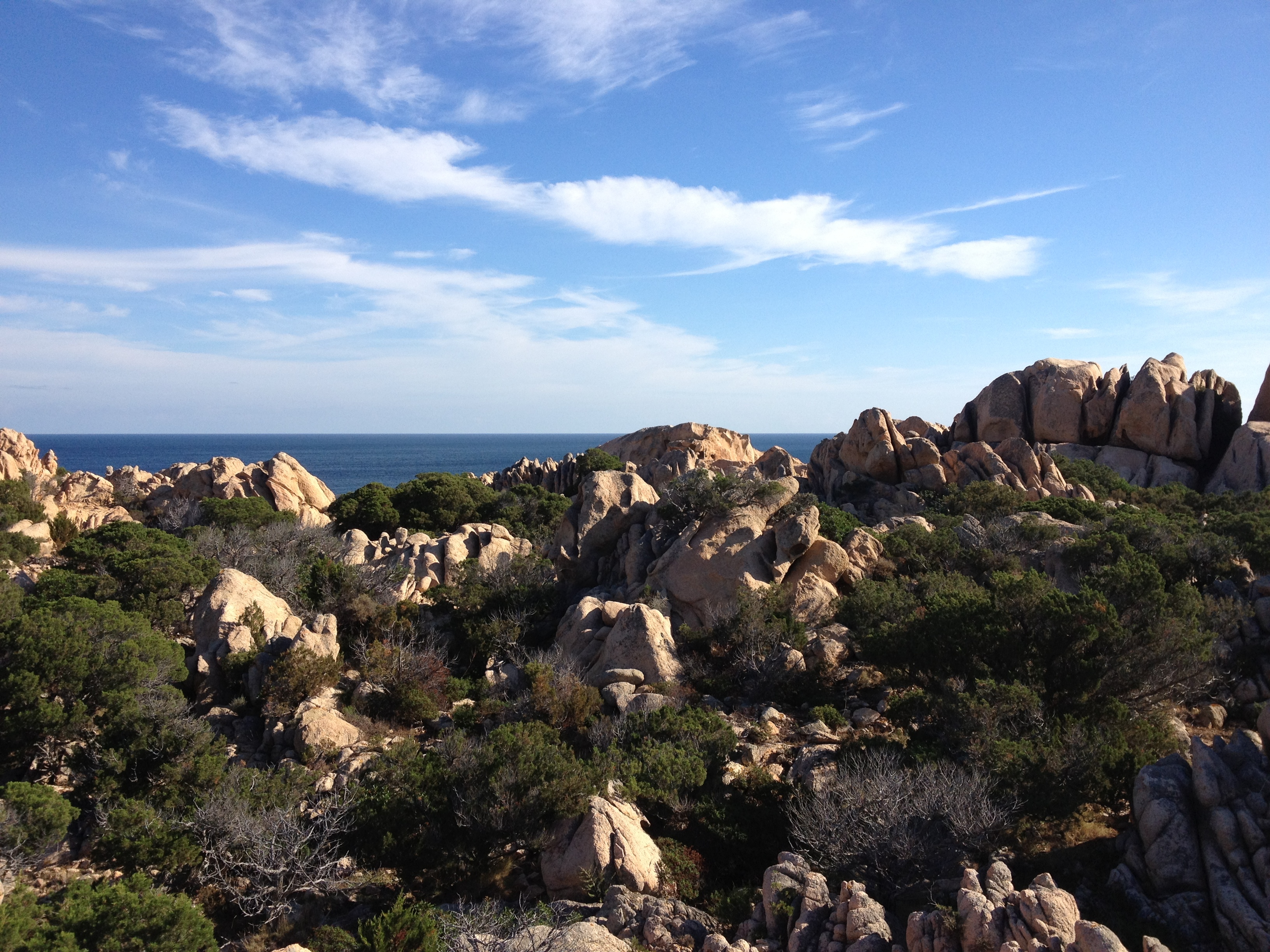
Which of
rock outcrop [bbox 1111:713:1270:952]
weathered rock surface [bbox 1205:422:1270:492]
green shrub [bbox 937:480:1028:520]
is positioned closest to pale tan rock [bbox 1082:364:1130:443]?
weathered rock surface [bbox 1205:422:1270:492]

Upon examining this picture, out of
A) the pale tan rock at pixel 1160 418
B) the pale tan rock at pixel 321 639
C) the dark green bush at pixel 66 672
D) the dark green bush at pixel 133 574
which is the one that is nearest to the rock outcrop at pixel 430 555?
the pale tan rock at pixel 321 639

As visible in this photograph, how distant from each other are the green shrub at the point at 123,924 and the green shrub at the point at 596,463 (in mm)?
41460

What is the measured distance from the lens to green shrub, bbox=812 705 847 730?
667 inches

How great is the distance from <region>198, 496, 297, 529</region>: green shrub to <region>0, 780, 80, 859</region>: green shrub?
83.0 ft

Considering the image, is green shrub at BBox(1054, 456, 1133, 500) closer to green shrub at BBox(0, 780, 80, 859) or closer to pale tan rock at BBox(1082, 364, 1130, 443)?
pale tan rock at BBox(1082, 364, 1130, 443)

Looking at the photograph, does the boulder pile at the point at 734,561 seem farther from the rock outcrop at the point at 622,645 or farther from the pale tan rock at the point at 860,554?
the rock outcrop at the point at 622,645

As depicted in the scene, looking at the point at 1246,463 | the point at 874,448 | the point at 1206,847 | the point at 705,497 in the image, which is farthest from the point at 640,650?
the point at 1246,463

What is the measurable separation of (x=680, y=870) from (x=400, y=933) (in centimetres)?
442

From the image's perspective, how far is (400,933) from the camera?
967 cm

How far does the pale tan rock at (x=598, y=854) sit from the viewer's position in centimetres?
1145

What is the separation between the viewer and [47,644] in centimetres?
1509

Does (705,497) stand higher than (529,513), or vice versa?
(705,497)

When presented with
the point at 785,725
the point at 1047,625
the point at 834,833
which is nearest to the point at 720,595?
the point at 785,725

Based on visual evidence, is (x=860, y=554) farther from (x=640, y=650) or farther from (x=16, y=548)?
(x=16, y=548)
